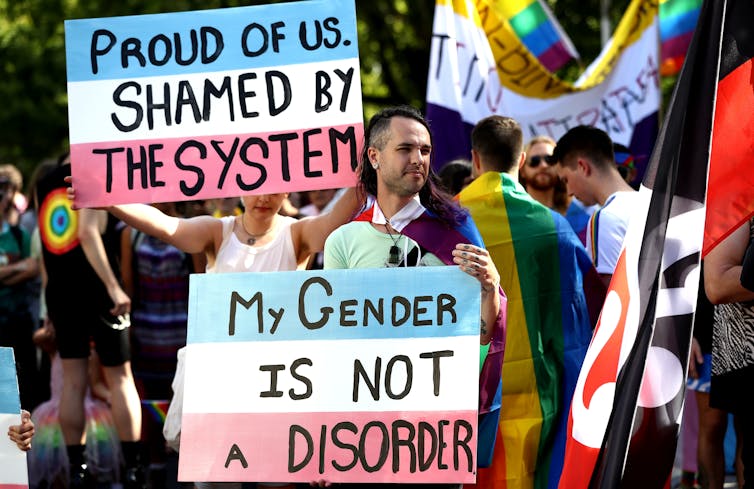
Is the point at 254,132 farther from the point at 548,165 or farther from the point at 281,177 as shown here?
the point at 548,165

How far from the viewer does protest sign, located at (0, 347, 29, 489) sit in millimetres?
4352

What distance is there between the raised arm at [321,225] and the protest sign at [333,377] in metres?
0.84

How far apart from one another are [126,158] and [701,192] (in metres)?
2.17

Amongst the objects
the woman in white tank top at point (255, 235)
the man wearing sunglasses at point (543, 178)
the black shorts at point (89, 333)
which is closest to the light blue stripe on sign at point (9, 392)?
Result: the woman in white tank top at point (255, 235)

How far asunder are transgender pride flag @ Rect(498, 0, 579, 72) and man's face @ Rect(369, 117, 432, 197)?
5.73 m

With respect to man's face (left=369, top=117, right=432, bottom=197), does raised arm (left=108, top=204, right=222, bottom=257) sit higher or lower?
lower

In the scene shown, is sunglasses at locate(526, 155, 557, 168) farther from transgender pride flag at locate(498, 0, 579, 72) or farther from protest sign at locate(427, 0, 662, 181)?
transgender pride flag at locate(498, 0, 579, 72)

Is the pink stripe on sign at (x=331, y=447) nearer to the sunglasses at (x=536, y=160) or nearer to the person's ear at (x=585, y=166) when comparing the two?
the person's ear at (x=585, y=166)

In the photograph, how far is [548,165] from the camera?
24.3ft

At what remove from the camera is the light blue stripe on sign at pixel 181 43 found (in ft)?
16.1

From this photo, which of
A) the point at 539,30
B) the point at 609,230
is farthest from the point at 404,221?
the point at 539,30

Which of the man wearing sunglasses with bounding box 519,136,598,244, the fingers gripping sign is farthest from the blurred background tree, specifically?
the fingers gripping sign

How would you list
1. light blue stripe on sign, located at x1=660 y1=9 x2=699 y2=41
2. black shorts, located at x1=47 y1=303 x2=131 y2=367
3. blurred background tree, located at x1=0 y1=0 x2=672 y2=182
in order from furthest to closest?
blurred background tree, located at x1=0 y1=0 x2=672 y2=182, light blue stripe on sign, located at x1=660 y1=9 x2=699 y2=41, black shorts, located at x1=47 y1=303 x2=131 y2=367

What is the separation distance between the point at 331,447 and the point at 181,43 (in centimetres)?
174
